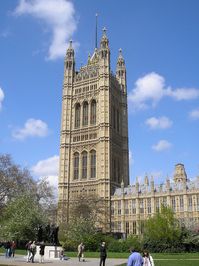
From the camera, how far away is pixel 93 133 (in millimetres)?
86500

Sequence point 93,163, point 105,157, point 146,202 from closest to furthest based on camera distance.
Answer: point 146,202 < point 105,157 < point 93,163

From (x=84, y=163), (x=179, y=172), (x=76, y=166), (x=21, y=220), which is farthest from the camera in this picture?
(x=179, y=172)

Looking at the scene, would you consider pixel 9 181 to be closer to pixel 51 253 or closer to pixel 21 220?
pixel 21 220

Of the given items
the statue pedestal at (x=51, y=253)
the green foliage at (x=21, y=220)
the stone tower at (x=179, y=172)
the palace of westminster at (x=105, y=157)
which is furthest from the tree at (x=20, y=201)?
the stone tower at (x=179, y=172)

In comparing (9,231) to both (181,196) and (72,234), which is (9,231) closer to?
(72,234)

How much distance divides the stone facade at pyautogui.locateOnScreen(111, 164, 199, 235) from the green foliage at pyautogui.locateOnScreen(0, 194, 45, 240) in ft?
92.7

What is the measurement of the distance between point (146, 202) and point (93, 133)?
69.1ft

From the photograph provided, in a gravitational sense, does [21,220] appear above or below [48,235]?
above

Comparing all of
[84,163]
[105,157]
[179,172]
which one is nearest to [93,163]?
[84,163]

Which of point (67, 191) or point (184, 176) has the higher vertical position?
point (184, 176)

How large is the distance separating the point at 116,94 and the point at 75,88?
1080 centimetres

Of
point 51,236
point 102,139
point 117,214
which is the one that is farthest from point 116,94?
point 51,236

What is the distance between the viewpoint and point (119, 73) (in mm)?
100250

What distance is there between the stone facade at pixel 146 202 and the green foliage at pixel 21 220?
28.3m
